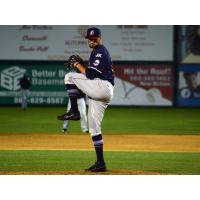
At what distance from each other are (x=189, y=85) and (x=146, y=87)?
2315 millimetres

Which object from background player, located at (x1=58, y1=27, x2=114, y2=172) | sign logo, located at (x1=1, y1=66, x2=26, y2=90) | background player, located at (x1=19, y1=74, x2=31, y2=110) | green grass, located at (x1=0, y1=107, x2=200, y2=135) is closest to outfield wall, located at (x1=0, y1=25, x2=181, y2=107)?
sign logo, located at (x1=1, y1=66, x2=26, y2=90)

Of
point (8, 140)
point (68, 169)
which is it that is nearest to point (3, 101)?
point (8, 140)

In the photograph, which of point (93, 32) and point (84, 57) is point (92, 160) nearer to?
point (93, 32)

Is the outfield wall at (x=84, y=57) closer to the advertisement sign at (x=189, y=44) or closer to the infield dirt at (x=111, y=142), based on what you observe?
the advertisement sign at (x=189, y=44)

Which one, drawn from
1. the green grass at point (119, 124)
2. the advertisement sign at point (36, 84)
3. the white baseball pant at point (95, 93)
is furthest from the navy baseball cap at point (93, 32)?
A: the advertisement sign at point (36, 84)

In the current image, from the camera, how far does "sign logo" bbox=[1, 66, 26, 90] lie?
35781 millimetres

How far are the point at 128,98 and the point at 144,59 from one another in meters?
2.28

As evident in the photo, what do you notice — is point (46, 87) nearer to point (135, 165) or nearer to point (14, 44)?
point (14, 44)

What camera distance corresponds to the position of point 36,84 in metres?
35.9

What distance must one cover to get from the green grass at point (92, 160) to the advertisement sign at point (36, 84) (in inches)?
826

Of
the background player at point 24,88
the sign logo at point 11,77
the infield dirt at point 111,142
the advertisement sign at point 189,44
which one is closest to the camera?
the infield dirt at point 111,142

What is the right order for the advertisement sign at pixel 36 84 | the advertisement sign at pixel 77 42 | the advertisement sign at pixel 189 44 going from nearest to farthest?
1. the advertisement sign at pixel 189 44
2. the advertisement sign at pixel 36 84
3. the advertisement sign at pixel 77 42

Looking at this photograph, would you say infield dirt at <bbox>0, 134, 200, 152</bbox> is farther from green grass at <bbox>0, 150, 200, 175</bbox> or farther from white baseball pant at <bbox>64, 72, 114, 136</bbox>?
white baseball pant at <bbox>64, 72, 114, 136</bbox>

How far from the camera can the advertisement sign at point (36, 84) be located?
1404 inches
